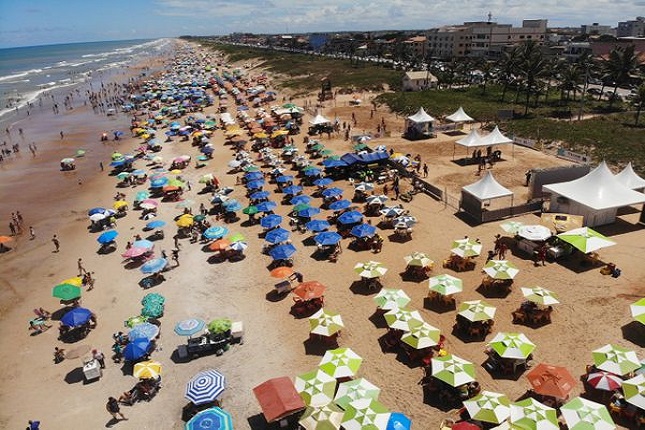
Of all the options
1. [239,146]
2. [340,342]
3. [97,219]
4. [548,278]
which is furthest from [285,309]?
[239,146]

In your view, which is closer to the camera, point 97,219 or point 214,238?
point 214,238

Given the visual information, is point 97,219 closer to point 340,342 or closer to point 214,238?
point 214,238

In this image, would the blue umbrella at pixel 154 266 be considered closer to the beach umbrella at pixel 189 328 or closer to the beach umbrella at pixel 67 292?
the beach umbrella at pixel 67 292

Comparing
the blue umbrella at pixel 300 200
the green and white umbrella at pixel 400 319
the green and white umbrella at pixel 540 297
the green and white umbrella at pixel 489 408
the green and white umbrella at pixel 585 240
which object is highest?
the green and white umbrella at pixel 585 240

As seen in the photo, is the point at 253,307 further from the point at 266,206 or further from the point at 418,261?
the point at 266,206

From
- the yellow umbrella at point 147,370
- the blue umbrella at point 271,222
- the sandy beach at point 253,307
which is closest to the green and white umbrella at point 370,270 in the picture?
the sandy beach at point 253,307
